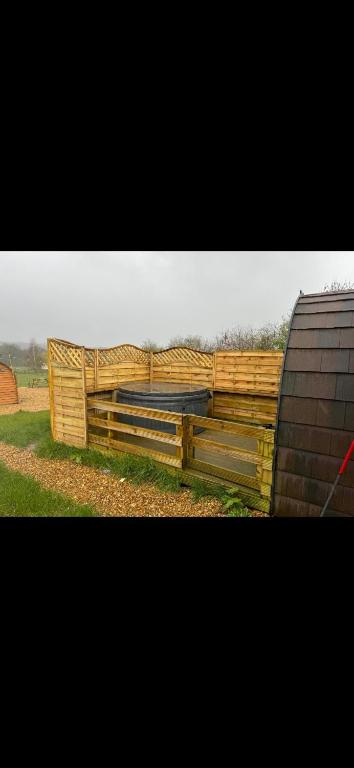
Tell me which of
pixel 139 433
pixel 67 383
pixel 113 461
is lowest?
pixel 113 461

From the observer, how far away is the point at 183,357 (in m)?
9.46

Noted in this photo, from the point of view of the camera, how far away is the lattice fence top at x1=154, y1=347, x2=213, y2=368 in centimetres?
895

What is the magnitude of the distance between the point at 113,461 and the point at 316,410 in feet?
13.3

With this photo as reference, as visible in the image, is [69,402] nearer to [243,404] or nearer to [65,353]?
[65,353]

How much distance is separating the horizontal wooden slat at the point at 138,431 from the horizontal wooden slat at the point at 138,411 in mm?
247

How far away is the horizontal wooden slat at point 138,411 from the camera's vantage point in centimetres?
485

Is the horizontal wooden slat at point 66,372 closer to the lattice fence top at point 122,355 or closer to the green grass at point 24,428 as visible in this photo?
the lattice fence top at point 122,355

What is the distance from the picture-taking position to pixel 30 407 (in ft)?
38.1

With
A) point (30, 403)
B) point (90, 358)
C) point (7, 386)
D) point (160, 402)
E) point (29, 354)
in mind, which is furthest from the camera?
point (29, 354)

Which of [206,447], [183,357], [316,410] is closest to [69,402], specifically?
[206,447]

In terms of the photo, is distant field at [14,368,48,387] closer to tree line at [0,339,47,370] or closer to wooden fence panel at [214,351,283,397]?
tree line at [0,339,47,370]
